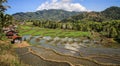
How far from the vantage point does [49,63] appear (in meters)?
37.0

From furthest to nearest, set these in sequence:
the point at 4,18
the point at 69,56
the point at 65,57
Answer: the point at 69,56 → the point at 65,57 → the point at 4,18

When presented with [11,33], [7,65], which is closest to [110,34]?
[11,33]

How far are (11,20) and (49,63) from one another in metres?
15.1

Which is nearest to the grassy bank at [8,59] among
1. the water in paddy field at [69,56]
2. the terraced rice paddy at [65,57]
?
the terraced rice paddy at [65,57]

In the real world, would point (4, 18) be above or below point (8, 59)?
above

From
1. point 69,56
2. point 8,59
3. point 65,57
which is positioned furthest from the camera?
point 69,56

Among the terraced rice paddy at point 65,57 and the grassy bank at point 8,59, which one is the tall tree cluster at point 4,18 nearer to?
the grassy bank at point 8,59

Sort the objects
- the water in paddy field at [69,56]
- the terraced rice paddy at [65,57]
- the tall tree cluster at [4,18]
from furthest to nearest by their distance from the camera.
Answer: the water in paddy field at [69,56] → the terraced rice paddy at [65,57] → the tall tree cluster at [4,18]

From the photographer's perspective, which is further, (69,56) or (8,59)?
(69,56)


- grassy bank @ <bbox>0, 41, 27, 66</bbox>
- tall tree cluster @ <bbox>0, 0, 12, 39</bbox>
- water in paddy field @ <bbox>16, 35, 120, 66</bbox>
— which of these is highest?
tall tree cluster @ <bbox>0, 0, 12, 39</bbox>

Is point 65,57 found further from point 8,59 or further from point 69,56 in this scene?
point 8,59

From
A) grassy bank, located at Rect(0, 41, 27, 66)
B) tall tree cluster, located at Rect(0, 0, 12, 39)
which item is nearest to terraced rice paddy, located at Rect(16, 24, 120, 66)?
grassy bank, located at Rect(0, 41, 27, 66)

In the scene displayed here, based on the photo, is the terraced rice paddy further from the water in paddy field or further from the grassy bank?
the grassy bank

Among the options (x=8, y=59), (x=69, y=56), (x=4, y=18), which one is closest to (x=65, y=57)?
(x=69, y=56)
